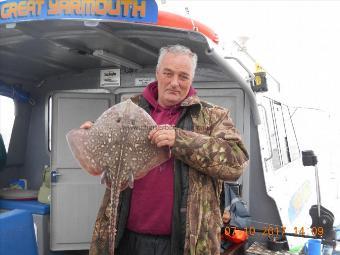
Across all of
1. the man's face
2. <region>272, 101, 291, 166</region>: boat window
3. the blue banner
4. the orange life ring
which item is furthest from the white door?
the man's face

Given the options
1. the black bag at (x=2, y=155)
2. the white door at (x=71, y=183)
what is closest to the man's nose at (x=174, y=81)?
the white door at (x=71, y=183)

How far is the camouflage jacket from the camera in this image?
2191 mm

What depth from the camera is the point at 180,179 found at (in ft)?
7.63

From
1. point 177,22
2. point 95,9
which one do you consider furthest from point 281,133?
point 95,9

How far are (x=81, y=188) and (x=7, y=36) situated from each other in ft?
9.05

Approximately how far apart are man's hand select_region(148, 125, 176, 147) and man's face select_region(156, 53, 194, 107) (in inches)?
11.6

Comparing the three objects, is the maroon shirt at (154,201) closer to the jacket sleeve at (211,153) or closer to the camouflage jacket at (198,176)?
the camouflage jacket at (198,176)

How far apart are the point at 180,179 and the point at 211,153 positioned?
0.29m

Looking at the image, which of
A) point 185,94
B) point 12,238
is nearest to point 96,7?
point 185,94

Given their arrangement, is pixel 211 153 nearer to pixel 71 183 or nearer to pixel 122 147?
pixel 122 147

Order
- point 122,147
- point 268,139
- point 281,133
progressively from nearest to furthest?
point 122,147
point 268,139
point 281,133

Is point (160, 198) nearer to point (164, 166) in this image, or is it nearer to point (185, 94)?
point (164, 166)

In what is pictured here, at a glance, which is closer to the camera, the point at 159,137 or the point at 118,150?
the point at 159,137

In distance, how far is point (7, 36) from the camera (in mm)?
4004
